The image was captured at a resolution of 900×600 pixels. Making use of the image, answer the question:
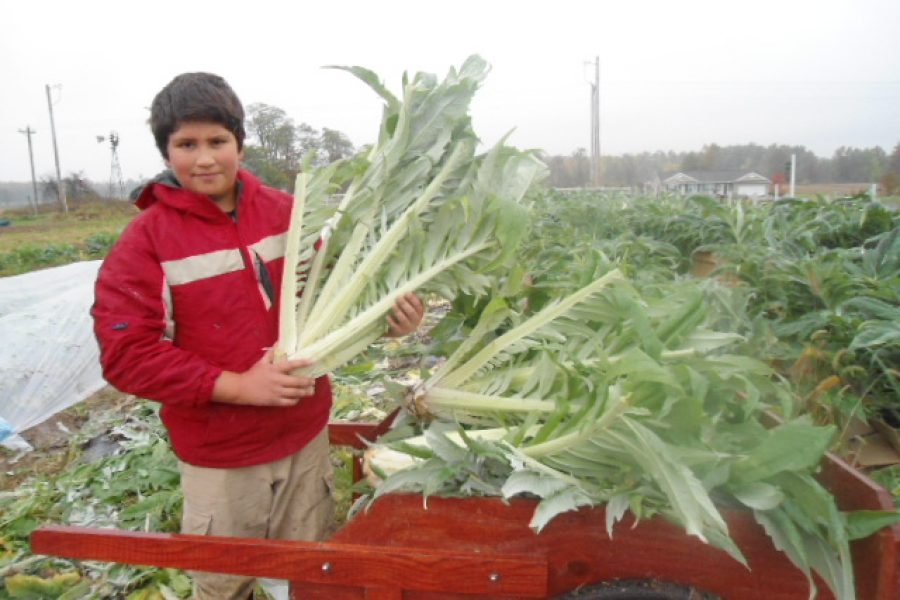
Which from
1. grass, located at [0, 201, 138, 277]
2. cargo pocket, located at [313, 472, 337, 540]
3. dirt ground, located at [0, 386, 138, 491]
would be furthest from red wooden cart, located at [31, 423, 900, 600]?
grass, located at [0, 201, 138, 277]

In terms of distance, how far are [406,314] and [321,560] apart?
1.00 meters

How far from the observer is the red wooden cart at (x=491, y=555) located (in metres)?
1.64

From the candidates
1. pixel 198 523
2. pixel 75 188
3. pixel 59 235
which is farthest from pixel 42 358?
pixel 75 188

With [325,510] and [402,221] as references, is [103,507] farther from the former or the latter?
[402,221]

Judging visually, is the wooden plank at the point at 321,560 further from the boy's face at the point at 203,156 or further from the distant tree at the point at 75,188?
the distant tree at the point at 75,188

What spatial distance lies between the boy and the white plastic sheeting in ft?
14.0

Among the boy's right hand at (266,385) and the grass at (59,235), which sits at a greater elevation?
the boy's right hand at (266,385)

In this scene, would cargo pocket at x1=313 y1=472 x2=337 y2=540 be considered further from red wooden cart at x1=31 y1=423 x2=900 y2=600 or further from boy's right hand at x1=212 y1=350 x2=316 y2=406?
red wooden cart at x1=31 y1=423 x2=900 y2=600

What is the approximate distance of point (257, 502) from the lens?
2.65 m

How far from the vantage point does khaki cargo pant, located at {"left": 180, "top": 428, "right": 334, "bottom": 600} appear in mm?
2561

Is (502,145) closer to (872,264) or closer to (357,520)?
(357,520)

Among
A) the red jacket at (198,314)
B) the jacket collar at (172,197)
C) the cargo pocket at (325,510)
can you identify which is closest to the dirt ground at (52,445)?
the cargo pocket at (325,510)

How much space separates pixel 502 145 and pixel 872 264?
74.8 inches

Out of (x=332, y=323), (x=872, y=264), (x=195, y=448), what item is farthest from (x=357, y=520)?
(x=872, y=264)
